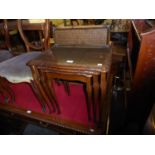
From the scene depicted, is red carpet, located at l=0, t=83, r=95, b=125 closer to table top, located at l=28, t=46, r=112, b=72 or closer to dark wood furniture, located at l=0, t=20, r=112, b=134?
dark wood furniture, located at l=0, t=20, r=112, b=134

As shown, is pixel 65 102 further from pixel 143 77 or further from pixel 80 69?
pixel 143 77

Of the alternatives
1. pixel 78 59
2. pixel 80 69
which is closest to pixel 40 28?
pixel 78 59

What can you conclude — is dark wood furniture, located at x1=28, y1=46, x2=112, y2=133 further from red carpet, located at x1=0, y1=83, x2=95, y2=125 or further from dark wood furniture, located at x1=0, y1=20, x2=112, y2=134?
red carpet, located at x1=0, y1=83, x2=95, y2=125

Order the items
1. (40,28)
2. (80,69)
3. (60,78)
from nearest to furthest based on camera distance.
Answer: (80,69) < (60,78) < (40,28)

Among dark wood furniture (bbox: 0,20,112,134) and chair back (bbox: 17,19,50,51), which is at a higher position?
chair back (bbox: 17,19,50,51)

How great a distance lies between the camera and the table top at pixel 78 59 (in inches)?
33.1

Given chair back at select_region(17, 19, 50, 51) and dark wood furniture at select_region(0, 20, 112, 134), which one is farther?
chair back at select_region(17, 19, 50, 51)

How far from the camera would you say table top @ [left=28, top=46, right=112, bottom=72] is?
840mm

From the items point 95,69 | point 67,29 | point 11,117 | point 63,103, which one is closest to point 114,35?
point 67,29

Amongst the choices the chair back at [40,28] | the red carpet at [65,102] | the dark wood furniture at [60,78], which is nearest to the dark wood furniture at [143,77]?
the dark wood furniture at [60,78]

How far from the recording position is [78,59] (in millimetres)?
928

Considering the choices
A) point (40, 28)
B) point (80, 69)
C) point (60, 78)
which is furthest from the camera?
point (40, 28)

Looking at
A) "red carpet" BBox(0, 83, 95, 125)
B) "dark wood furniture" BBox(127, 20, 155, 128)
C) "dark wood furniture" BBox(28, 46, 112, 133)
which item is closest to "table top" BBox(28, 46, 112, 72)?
"dark wood furniture" BBox(28, 46, 112, 133)
